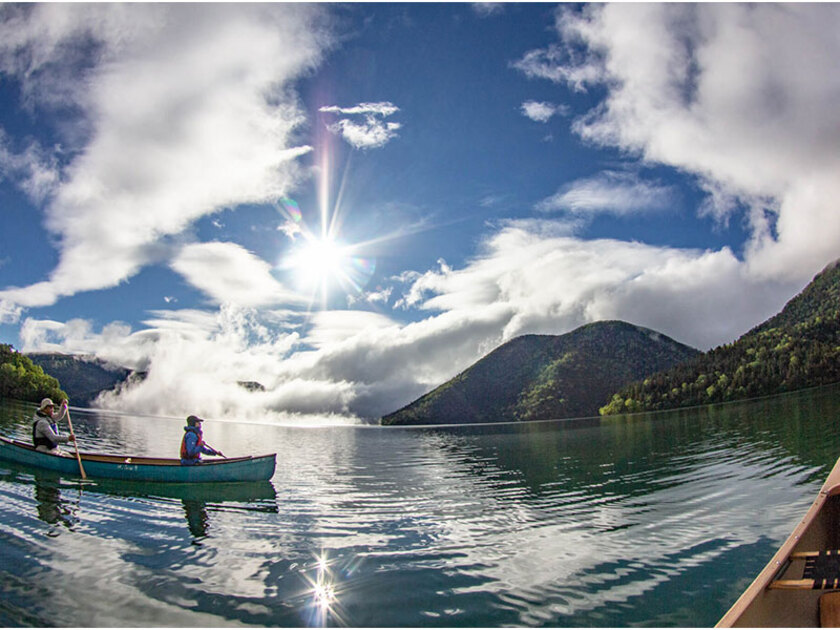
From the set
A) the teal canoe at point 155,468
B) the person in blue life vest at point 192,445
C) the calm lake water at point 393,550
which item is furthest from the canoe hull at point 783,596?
the person in blue life vest at point 192,445

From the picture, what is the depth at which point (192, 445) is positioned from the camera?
26234mm

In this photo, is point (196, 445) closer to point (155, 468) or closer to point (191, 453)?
point (191, 453)

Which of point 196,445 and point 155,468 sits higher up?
point 196,445

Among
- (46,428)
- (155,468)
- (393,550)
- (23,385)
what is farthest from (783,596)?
(23,385)

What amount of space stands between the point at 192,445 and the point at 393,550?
16674mm

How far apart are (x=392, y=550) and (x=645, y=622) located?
7555 millimetres

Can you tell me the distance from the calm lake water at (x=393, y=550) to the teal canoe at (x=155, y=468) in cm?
70

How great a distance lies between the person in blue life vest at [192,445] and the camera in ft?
85.0

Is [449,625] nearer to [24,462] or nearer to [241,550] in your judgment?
[241,550]

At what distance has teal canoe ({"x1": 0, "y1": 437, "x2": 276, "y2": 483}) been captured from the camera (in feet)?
82.5

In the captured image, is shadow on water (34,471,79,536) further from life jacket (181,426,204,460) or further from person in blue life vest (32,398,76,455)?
life jacket (181,426,204,460)

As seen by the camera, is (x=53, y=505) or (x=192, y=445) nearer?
(x=53, y=505)

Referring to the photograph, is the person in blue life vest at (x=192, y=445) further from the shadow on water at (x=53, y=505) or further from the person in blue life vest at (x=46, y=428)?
the person in blue life vest at (x=46, y=428)

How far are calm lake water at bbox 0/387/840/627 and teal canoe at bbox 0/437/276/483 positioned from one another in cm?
70
